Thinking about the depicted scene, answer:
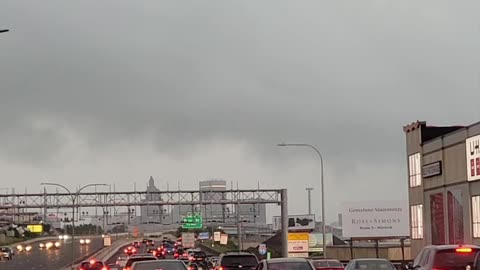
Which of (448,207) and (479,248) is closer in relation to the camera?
(479,248)

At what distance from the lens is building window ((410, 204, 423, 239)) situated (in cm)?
6325

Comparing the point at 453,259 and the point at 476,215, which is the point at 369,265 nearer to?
the point at 453,259

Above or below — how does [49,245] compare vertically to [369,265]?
below

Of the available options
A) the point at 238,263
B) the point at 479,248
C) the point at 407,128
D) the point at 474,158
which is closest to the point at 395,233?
the point at 407,128

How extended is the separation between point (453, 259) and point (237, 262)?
65.2ft

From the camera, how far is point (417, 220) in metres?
64.2

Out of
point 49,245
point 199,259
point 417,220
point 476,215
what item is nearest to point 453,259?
point 476,215

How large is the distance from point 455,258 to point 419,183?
42177 mm

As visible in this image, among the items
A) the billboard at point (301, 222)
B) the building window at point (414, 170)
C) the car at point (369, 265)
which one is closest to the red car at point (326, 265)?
the car at point (369, 265)

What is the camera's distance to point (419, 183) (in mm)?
63719

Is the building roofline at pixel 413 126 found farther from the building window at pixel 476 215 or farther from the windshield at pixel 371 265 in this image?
the windshield at pixel 371 265

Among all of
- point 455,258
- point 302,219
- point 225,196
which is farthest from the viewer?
point 225,196

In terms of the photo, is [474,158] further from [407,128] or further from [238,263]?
[238,263]

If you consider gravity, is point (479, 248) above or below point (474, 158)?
below
